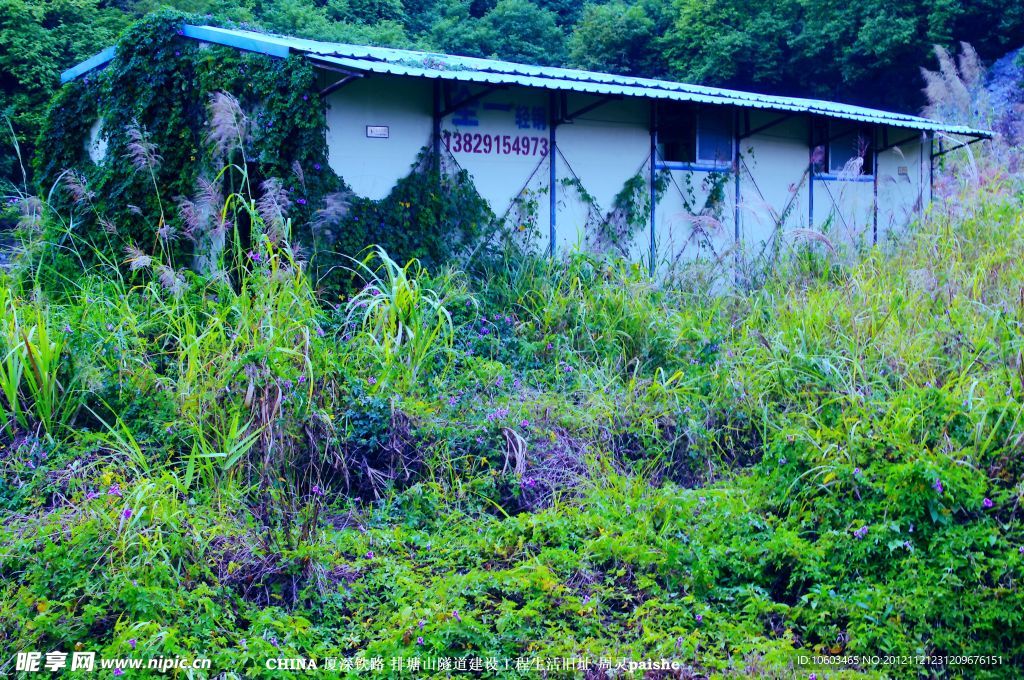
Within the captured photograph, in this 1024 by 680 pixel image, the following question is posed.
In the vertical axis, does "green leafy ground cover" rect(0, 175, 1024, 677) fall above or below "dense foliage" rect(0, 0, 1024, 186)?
below

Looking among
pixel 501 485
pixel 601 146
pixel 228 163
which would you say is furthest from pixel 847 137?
pixel 501 485

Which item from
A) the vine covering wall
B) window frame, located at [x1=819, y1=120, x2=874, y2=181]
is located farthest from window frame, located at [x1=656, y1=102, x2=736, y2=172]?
the vine covering wall

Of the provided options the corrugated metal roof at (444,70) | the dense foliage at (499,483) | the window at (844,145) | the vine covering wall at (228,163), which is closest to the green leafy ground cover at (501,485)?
the dense foliage at (499,483)

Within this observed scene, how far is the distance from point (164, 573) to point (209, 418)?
1.29 metres

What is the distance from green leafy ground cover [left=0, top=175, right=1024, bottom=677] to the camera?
158 inches

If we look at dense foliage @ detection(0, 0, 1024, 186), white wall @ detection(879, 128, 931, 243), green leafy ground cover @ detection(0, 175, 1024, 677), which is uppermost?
dense foliage @ detection(0, 0, 1024, 186)

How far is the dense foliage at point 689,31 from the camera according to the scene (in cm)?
2452

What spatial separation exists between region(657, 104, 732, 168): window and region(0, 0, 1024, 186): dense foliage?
13299mm

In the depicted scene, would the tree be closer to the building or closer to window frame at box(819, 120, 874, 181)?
window frame at box(819, 120, 874, 181)

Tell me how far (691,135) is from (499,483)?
308 inches

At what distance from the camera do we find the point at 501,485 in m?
5.43

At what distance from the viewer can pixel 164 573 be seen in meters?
4.03

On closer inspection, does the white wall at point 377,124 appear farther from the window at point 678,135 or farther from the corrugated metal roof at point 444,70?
the window at point 678,135

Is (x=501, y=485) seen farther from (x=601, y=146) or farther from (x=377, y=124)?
(x=601, y=146)
